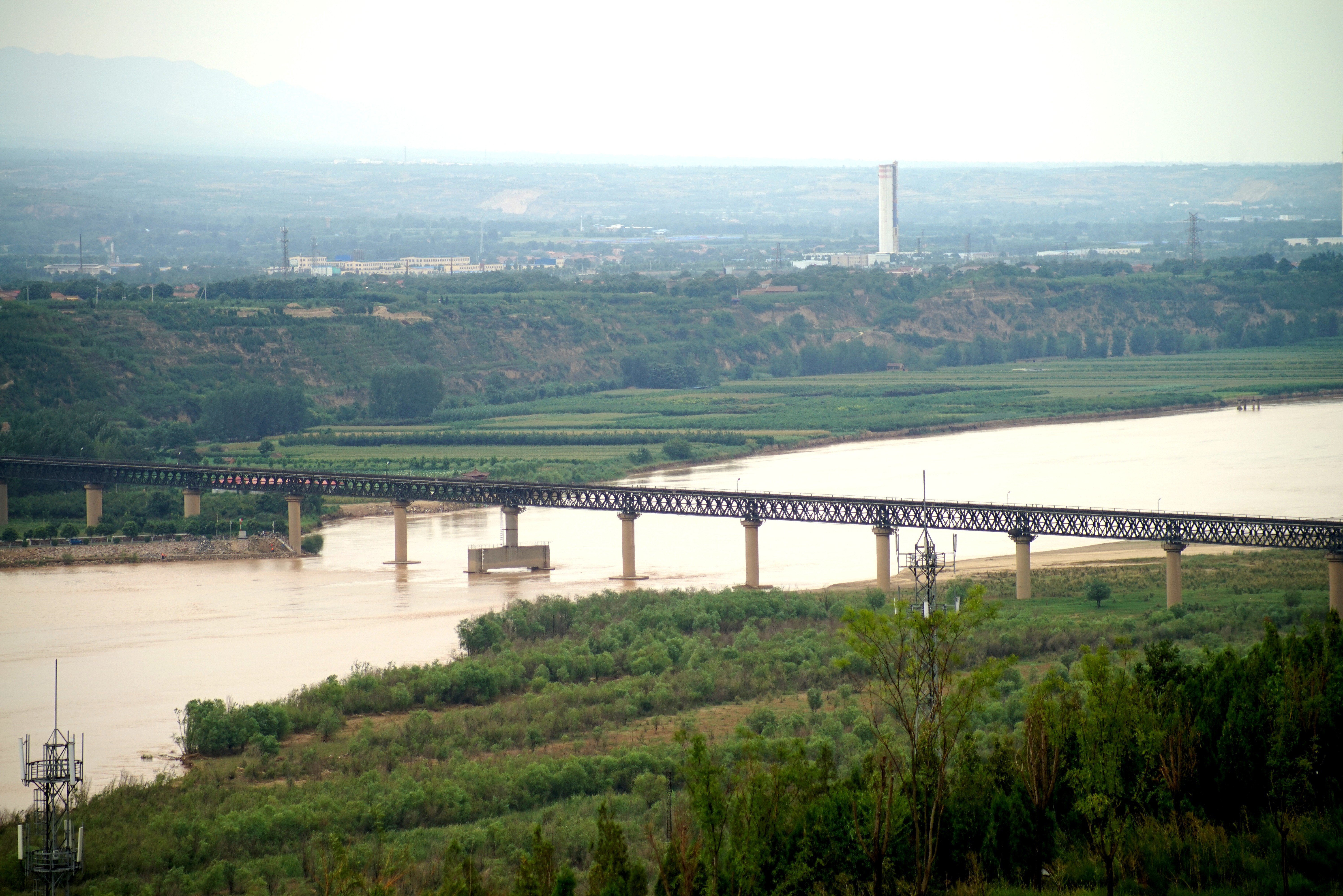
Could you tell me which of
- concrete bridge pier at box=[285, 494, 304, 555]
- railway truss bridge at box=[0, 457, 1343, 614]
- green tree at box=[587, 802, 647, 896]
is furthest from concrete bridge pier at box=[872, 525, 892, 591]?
green tree at box=[587, 802, 647, 896]

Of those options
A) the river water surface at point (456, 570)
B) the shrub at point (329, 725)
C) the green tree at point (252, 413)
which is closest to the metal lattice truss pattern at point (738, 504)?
the river water surface at point (456, 570)

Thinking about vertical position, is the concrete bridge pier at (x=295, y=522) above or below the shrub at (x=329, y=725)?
above

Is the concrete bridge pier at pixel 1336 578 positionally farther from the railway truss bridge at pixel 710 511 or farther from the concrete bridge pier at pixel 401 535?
the concrete bridge pier at pixel 401 535

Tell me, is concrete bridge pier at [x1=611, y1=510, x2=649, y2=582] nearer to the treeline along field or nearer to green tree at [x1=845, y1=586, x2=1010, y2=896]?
the treeline along field

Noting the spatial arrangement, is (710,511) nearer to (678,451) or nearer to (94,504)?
(94,504)

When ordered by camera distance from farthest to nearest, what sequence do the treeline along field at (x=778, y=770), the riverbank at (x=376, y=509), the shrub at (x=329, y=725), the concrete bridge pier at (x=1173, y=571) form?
the riverbank at (x=376, y=509)
the concrete bridge pier at (x=1173, y=571)
the shrub at (x=329, y=725)
the treeline along field at (x=778, y=770)

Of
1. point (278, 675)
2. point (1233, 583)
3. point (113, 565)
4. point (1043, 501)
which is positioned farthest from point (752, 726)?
point (113, 565)
